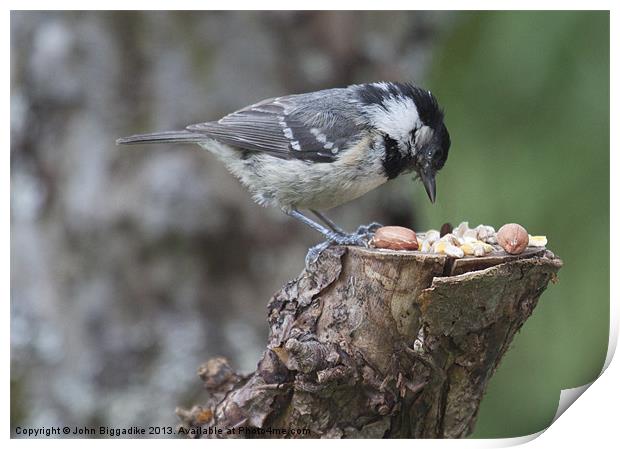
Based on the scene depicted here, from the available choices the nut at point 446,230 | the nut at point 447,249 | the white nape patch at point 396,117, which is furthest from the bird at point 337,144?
the nut at point 447,249

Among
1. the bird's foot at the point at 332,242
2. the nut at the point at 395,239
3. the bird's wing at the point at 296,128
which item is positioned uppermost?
the bird's wing at the point at 296,128

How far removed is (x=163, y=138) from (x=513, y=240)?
0.98m

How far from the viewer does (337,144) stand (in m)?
1.78

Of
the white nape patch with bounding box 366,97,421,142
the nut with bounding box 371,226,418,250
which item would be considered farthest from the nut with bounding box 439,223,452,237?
the white nape patch with bounding box 366,97,421,142

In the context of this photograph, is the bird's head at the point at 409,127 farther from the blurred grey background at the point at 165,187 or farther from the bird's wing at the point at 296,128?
the blurred grey background at the point at 165,187

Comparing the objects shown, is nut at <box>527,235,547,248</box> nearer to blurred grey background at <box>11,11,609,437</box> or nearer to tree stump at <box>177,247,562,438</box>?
tree stump at <box>177,247,562,438</box>

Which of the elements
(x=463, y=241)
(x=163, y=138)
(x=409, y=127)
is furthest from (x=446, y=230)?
(x=163, y=138)

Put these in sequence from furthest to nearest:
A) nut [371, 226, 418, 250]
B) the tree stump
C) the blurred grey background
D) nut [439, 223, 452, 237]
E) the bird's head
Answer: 1. the blurred grey background
2. the bird's head
3. nut [439, 223, 452, 237]
4. nut [371, 226, 418, 250]
5. the tree stump

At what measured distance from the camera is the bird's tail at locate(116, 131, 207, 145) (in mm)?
1866

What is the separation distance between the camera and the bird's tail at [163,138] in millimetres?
1866

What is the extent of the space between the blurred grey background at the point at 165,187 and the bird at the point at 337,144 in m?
0.26

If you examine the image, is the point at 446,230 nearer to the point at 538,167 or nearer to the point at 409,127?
the point at 409,127
